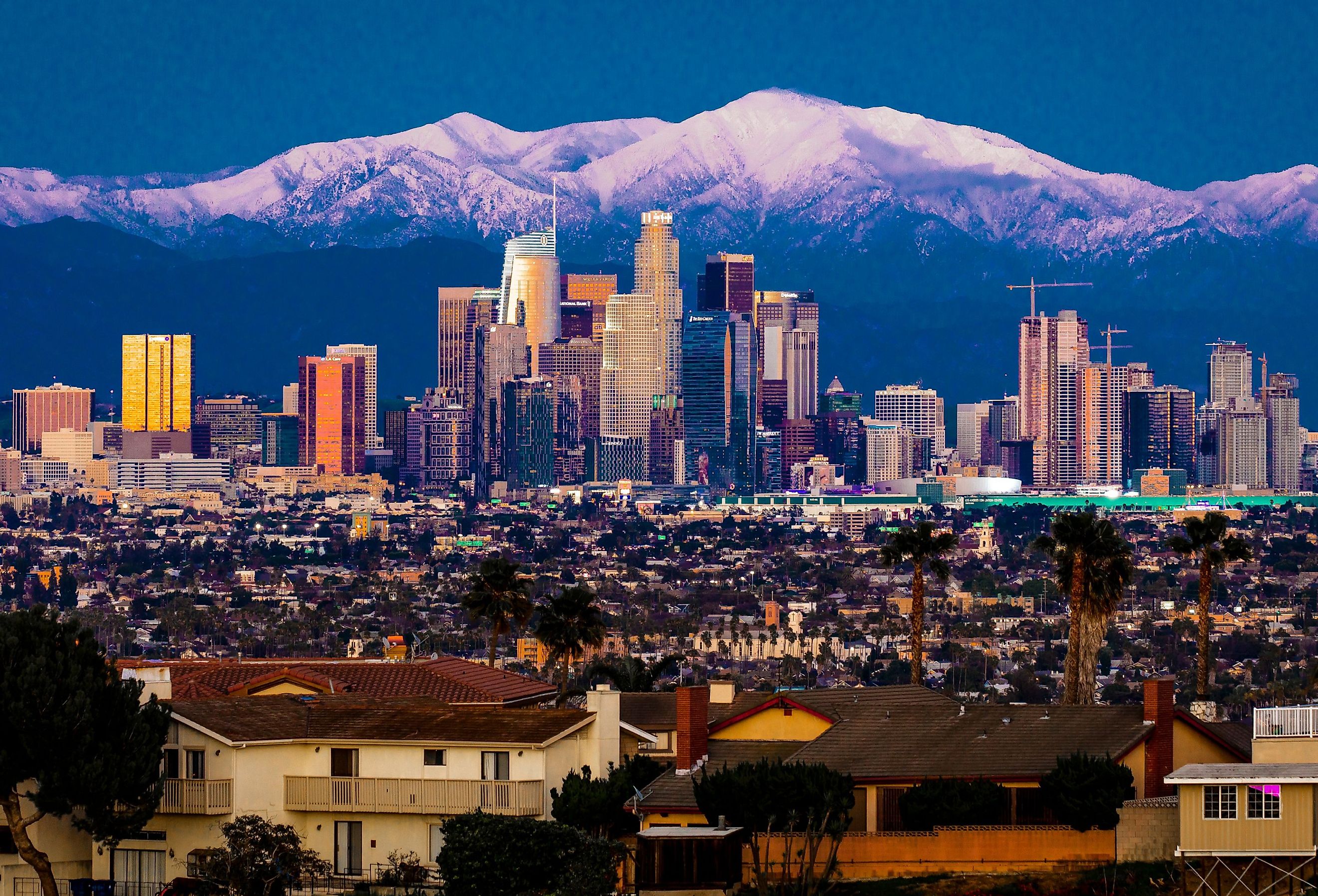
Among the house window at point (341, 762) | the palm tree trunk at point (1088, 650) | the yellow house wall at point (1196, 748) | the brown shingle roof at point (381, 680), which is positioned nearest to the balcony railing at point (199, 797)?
the house window at point (341, 762)

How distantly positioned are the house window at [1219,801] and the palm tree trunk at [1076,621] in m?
40.2

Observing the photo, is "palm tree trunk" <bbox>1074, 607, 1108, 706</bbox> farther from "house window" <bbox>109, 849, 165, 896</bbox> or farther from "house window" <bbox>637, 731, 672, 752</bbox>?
"house window" <bbox>109, 849, 165, 896</bbox>

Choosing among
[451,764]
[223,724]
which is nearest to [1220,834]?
[451,764]

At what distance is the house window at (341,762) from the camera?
6894 cm

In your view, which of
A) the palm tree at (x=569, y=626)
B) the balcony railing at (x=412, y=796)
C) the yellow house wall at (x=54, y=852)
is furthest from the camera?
the palm tree at (x=569, y=626)

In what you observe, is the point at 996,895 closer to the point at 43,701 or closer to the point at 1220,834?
the point at 1220,834

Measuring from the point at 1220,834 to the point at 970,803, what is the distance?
7.55m

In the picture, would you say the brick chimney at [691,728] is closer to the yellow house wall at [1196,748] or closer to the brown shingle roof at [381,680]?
the brown shingle roof at [381,680]

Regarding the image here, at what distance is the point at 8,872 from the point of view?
224ft

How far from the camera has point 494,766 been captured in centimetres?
6831

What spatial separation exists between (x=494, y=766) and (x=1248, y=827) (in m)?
17.9

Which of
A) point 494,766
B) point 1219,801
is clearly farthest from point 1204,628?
point 1219,801

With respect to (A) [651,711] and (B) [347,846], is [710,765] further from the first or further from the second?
(A) [651,711]

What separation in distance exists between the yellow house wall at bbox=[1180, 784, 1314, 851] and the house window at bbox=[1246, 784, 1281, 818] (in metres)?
0.08
